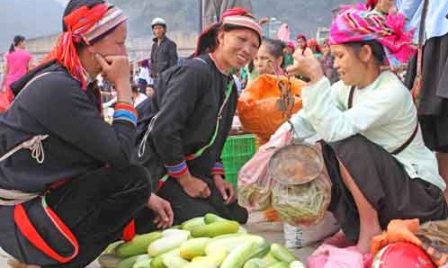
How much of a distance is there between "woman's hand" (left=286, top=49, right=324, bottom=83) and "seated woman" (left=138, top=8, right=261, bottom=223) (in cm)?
56

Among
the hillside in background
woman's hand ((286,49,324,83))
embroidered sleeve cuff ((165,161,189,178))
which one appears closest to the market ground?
embroidered sleeve cuff ((165,161,189,178))

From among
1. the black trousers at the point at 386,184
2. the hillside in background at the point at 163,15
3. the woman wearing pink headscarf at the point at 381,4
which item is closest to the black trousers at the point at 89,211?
the black trousers at the point at 386,184

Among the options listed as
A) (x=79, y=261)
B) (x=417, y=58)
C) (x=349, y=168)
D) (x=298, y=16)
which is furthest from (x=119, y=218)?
(x=298, y=16)

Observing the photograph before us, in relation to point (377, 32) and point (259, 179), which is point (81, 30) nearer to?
point (259, 179)

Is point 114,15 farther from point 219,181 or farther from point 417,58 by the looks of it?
point 417,58

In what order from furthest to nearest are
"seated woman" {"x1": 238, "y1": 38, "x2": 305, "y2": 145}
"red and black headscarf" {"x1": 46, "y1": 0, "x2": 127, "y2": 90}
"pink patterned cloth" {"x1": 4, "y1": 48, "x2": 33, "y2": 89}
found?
"pink patterned cloth" {"x1": 4, "y1": 48, "x2": 33, "y2": 89}, "seated woman" {"x1": 238, "y1": 38, "x2": 305, "y2": 145}, "red and black headscarf" {"x1": 46, "y1": 0, "x2": 127, "y2": 90}

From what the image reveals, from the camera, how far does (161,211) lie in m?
3.24

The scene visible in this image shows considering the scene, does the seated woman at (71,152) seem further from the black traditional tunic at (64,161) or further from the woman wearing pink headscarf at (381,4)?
the woman wearing pink headscarf at (381,4)

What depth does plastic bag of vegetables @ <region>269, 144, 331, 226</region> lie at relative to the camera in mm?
3027

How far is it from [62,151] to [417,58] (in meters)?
1.88

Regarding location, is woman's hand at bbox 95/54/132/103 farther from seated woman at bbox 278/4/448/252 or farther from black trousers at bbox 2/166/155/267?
seated woman at bbox 278/4/448/252

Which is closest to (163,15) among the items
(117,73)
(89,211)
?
(117,73)

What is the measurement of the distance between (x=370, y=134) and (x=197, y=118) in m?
0.91

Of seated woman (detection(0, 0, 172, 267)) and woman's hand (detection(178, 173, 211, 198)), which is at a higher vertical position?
seated woman (detection(0, 0, 172, 267))
